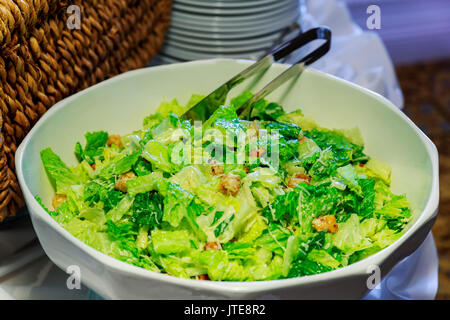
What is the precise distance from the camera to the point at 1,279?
93 cm

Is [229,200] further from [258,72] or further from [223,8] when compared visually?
[223,8]

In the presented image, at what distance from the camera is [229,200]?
0.81m

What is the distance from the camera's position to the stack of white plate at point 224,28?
4.22 ft

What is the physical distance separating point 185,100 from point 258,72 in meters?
0.18

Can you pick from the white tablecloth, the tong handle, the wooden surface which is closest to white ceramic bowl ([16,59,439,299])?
the tong handle

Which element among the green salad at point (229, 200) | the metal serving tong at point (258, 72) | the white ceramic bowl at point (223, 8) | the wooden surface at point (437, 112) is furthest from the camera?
the wooden surface at point (437, 112)

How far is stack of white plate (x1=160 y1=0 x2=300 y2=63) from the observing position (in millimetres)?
1287

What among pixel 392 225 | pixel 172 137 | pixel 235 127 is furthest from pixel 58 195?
pixel 392 225

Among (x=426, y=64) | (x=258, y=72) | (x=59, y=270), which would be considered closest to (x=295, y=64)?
(x=258, y=72)

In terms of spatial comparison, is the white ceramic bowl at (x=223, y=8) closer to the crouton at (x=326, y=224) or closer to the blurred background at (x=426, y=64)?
the crouton at (x=326, y=224)

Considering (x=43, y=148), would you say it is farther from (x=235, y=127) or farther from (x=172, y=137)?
(x=235, y=127)

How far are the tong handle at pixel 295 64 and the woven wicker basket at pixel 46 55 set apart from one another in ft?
1.04

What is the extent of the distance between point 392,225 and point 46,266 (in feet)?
2.17

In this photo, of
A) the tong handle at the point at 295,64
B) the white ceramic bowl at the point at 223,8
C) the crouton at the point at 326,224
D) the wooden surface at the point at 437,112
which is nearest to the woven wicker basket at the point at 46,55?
the white ceramic bowl at the point at 223,8
